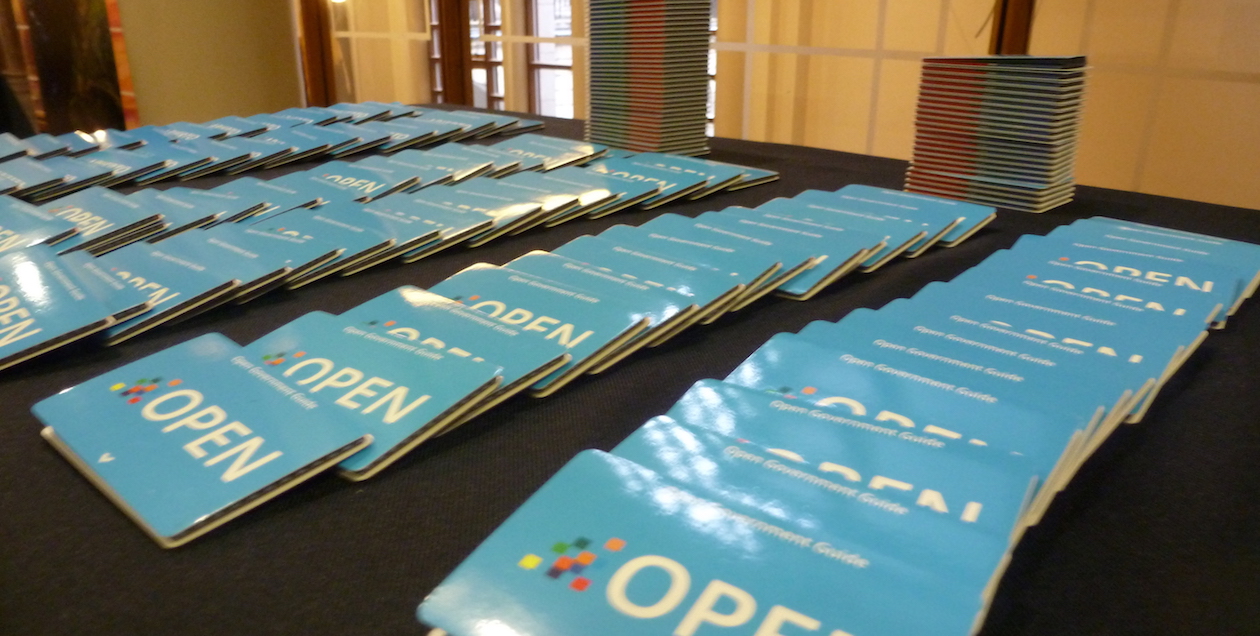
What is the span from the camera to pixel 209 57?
4.27 m

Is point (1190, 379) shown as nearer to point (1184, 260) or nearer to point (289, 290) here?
point (1184, 260)

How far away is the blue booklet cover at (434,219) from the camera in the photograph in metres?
1.34

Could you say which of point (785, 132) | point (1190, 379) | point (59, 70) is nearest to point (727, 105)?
point (785, 132)

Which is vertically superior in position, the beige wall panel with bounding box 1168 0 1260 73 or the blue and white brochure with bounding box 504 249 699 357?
the beige wall panel with bounding box 1168 0 1260 73

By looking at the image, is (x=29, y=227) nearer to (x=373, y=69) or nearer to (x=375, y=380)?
(x=375, y=380)

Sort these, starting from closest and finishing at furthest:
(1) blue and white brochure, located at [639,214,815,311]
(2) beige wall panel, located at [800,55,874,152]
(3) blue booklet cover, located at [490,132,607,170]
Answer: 1. (1) blue and white brochure, located at [639,214,815,311]
2. (3) blue booklet cover, located at [490,132,607,170]
3. (2) beige wall panel, located at [800,55,874,152]

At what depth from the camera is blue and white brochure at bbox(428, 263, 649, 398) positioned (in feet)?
2.95

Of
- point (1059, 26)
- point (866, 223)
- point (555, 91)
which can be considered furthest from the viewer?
point (555, 91)

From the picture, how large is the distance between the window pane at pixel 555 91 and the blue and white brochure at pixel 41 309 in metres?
3.14

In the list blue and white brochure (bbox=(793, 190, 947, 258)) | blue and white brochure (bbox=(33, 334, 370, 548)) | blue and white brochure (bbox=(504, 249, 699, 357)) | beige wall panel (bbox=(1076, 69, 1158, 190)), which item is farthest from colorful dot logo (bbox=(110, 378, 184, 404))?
beige wall panel (bbox=(1076, 69, 1158, 190))

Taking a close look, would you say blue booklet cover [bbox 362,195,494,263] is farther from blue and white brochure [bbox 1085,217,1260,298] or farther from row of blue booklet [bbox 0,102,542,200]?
blue and white brochure [bbox 1085,217,1260,298]

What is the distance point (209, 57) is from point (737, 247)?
405cm

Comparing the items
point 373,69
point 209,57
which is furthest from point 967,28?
point 209,57

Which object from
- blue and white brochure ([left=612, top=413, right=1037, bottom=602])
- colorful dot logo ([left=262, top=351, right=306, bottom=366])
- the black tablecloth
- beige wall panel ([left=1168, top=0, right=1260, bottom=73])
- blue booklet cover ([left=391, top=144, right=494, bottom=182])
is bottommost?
the black tablecloth
